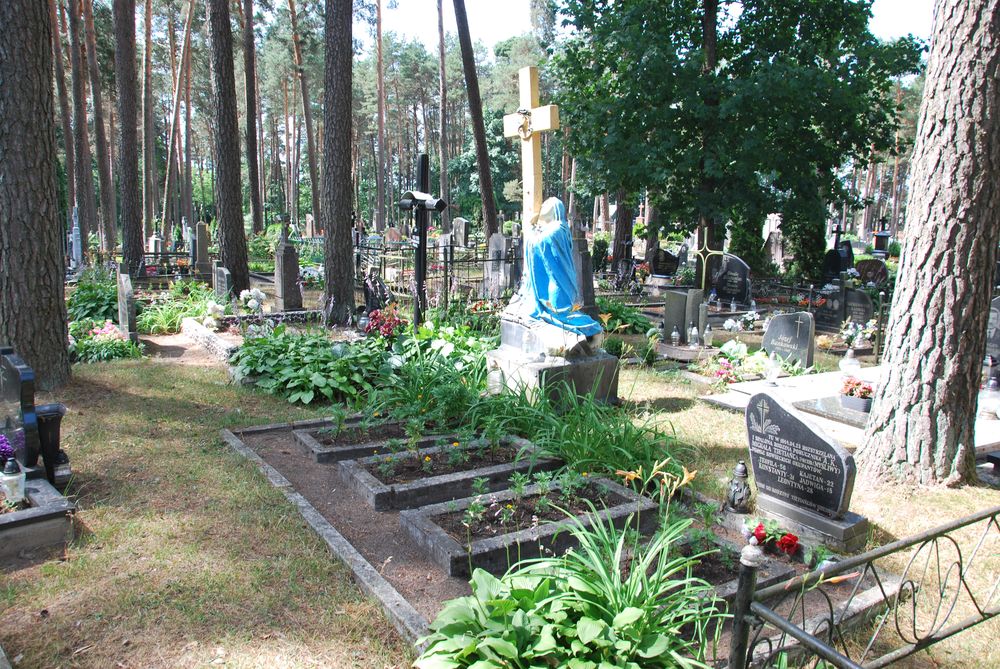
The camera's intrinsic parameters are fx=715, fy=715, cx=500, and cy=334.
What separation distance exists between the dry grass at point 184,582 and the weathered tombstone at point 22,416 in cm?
40

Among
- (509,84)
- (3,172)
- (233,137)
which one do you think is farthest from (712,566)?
(509,84)

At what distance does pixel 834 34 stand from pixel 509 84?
836 inches

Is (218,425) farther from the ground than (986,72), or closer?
closer

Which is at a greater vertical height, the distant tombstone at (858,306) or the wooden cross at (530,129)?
the wooden cross at (530,129)

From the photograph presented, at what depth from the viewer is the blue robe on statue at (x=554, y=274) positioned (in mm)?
7453

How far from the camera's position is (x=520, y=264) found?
509 inches

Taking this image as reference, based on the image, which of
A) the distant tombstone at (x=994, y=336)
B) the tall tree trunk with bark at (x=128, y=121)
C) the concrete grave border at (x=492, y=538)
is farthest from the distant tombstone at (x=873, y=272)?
the tall tree trunk with bark at (x=128, y=121)

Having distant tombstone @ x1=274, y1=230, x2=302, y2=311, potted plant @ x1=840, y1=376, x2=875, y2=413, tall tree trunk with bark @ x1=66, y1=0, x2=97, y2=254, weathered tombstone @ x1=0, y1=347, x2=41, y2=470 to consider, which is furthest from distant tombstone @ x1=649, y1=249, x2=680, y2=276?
weathered tombstone @ x1=0, y1=347, x2=41, y2=470

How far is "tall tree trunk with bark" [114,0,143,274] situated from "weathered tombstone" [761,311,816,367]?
43.2ft

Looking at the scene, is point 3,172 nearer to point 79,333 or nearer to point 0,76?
point 0,76

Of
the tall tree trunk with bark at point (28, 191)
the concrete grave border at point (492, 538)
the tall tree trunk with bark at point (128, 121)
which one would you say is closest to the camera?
the concrete grave border at point (492, 538)

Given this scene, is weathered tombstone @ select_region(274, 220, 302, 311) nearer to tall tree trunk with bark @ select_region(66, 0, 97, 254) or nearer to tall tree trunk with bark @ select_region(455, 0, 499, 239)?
tall tree trunk with bark @ select_region(455, 0, 499, 239)

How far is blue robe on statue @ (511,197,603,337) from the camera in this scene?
24.5 feet

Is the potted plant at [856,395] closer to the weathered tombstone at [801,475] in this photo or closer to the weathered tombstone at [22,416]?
the weathered tombstone at [801,475]
